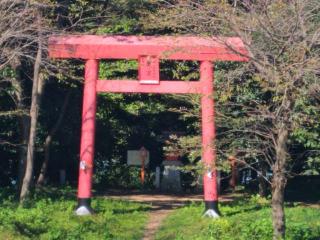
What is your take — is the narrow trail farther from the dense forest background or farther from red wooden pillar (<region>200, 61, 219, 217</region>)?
the dense forest background

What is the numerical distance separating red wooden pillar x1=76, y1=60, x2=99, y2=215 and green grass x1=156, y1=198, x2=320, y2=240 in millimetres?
1799

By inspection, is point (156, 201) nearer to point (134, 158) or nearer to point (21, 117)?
point (21, 117)

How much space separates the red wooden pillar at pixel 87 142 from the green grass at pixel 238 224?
5.90 feet

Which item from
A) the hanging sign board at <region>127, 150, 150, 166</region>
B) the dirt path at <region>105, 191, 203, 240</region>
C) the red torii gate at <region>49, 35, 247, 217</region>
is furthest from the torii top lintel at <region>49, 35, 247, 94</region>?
the hanging sign board at <region>127, 150, 150, 166</region>

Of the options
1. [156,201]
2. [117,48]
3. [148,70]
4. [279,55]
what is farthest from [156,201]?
[279,55]

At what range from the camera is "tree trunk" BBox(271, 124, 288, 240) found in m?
11.6

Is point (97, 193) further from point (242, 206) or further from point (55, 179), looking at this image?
point (242, 206)

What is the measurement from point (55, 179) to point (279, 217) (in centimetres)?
1628

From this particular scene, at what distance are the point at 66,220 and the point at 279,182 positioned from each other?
16.7 ft

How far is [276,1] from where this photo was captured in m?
11.7

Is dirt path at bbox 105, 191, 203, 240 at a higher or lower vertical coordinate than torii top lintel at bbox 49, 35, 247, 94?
lower

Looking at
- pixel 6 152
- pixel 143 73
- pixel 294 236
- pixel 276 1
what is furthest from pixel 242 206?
pixel 6 152

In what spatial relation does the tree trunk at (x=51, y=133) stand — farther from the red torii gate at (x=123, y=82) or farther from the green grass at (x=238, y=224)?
the red torii gate at (x=123, y=82)

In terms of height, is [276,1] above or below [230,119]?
above
